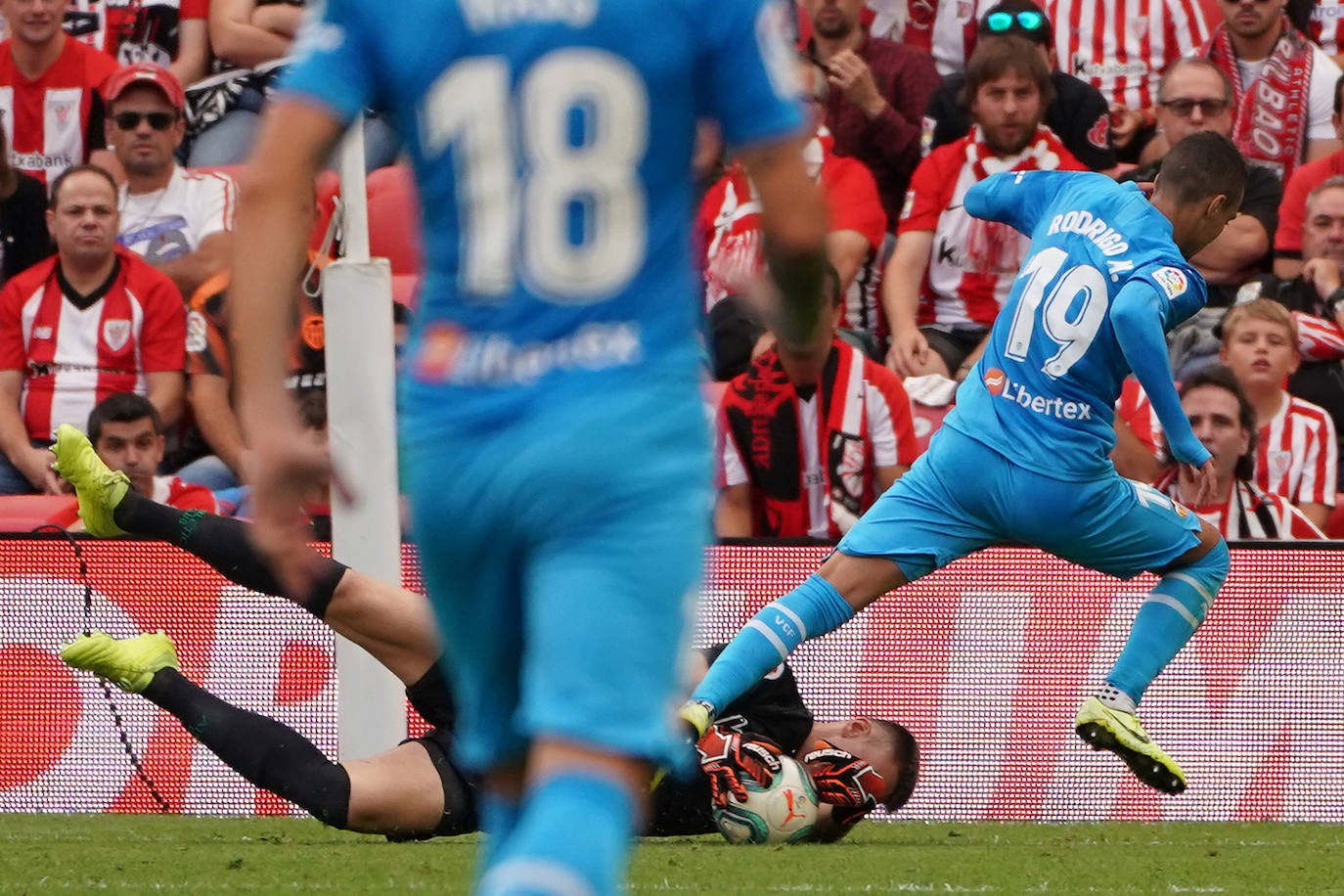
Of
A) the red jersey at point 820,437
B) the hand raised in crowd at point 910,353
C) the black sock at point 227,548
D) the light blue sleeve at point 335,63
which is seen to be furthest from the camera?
the hand raised in crowd at point 910,353

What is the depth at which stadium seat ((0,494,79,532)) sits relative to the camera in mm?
8453

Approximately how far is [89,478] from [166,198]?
383 centimetres

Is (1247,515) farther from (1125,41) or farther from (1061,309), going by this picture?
(1125,41)

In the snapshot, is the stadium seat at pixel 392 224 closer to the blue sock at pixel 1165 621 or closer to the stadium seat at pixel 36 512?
the stadium seat at pixel 36 512

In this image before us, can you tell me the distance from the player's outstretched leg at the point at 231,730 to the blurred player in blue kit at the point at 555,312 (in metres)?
3.00

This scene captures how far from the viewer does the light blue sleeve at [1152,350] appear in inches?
247

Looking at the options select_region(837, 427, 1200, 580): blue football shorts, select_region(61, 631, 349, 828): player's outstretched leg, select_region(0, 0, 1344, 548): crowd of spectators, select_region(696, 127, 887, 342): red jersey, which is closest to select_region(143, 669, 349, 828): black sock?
select_region(61, 631, 349, 828): player's outstretched leg

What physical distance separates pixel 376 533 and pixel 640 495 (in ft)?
15.0

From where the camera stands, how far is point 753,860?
21.1 feet

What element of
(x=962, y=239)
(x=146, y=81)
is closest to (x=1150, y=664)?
(x=962, y=239)

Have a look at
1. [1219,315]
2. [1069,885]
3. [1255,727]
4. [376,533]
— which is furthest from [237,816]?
[1219,315]

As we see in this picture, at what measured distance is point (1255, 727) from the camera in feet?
25.5

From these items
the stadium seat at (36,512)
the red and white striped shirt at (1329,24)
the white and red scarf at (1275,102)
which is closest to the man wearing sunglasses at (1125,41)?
the white and red scarf at (1275,102)

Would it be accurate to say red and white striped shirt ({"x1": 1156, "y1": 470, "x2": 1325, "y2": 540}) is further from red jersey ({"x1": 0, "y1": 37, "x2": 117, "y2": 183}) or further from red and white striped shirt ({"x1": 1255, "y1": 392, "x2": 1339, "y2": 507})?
red jersey ({"x1": 0, "y1": 37, "x2": 117, "y2": 183})
